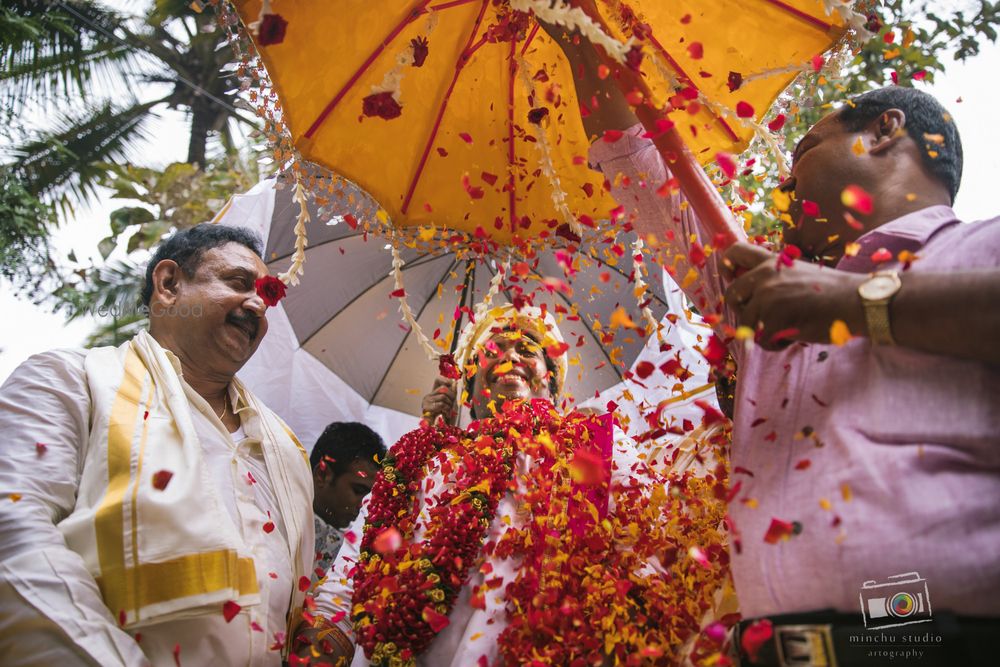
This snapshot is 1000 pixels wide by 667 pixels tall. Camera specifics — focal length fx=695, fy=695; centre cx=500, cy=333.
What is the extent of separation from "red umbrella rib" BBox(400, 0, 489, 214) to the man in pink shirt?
144 cm

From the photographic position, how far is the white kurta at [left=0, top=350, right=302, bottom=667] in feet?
6.20

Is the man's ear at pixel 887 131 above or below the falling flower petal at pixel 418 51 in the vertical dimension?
below

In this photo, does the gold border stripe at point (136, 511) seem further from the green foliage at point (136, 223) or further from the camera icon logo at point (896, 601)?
the green foliage at point (136, 223)

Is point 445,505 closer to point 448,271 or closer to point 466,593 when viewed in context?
point 466,593

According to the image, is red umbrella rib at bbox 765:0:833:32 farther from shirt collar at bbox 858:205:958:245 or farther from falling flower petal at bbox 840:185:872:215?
shirt collar at bbox 858:205:958:245

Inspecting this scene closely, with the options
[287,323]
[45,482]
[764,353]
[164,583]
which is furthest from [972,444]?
[287,323]

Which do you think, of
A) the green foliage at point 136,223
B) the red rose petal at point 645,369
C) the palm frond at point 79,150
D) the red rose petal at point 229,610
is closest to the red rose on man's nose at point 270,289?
the red rose petal at point 229,610

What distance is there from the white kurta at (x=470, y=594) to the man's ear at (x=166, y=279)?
Answer: 48.7 inches

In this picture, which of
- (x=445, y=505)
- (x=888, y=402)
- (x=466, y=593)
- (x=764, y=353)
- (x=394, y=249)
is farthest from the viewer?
(x=394, y=249)

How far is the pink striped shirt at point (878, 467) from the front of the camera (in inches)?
53.7

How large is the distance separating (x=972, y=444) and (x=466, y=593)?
1.74 m

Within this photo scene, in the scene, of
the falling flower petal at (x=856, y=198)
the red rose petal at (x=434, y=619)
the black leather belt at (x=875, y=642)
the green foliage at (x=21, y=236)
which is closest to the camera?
the black leather belt at (x=875, y=642)

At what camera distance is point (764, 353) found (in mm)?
1885

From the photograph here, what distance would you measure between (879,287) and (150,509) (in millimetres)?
2103
